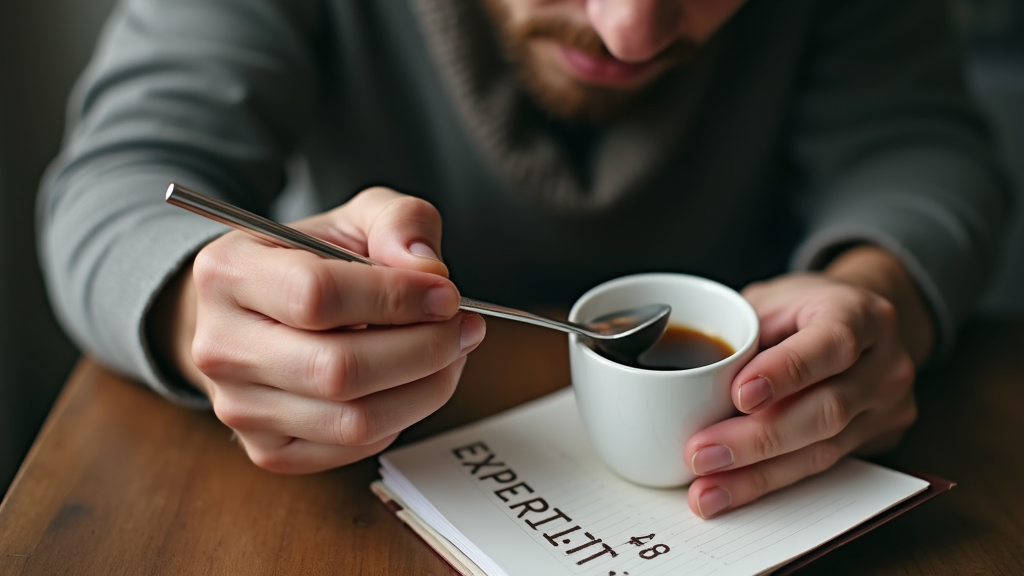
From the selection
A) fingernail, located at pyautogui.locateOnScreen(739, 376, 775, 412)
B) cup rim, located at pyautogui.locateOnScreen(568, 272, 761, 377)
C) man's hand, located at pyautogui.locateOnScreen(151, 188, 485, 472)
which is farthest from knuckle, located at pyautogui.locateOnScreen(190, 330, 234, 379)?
fingernail, located at pyautogui.locateOnScreen(739, 376, 775, 412)

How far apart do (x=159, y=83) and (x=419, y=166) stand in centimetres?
39

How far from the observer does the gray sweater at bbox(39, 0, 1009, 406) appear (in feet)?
2.73

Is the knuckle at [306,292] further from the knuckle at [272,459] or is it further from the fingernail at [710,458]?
the fingernail at [710,458]

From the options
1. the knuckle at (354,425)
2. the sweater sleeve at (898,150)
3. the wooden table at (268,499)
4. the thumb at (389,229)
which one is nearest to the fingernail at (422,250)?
the thumb at (389,229)

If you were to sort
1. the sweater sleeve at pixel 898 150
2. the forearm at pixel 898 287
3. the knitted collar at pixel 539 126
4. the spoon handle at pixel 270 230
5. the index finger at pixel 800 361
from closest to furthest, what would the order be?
the spoon handle at pixel 270 230, the index finger at pixel 800 361, the forearm at pixel 898 287, the sweater sleeve at pixel 898 150, the knitted collar at pixel 539 126

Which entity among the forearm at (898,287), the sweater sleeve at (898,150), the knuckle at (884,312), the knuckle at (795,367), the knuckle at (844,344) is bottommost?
the knuckle at (795,367)

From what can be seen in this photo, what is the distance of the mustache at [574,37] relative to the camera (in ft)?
2.72

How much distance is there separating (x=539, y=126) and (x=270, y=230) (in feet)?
2.12

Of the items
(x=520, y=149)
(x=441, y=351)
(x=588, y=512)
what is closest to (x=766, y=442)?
(x=588, y=512)

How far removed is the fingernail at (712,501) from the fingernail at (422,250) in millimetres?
258

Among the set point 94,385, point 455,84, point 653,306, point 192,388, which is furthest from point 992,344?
point 94,385

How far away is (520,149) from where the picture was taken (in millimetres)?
1058

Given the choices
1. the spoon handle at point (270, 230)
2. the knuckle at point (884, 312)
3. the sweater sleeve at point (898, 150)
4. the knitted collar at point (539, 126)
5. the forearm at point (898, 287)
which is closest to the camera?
the spoon handle at point (270, 230)

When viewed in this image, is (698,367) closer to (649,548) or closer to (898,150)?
(649,548)
